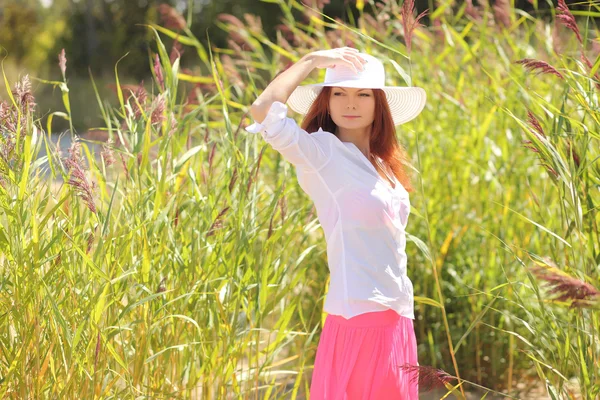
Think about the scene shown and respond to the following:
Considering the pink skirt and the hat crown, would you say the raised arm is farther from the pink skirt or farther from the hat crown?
the pink skirt

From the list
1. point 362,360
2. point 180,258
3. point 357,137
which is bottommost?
point 362,360

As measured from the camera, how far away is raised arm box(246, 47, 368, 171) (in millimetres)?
1753

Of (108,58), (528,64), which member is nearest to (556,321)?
(528,64)

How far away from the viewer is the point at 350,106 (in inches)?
78.3

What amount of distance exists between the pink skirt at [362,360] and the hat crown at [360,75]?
53 cm

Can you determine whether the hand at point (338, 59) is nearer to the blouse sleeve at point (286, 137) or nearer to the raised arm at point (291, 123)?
the raised arm at point (291, 123)

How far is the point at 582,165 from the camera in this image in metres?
1.81

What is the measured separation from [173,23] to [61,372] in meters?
1.69

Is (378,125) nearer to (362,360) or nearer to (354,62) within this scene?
(354,62)

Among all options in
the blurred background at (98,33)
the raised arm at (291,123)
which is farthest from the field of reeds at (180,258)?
the blurred background at (98,33)

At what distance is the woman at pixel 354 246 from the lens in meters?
1.85

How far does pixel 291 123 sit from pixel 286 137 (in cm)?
5

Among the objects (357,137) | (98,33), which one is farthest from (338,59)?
(98,33)

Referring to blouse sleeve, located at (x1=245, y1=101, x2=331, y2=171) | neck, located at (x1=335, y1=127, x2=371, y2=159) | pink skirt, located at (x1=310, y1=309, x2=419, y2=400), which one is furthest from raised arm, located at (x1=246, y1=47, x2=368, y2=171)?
pink skirt, located at (x1=310, y1=309, x2=419, y2=400)
